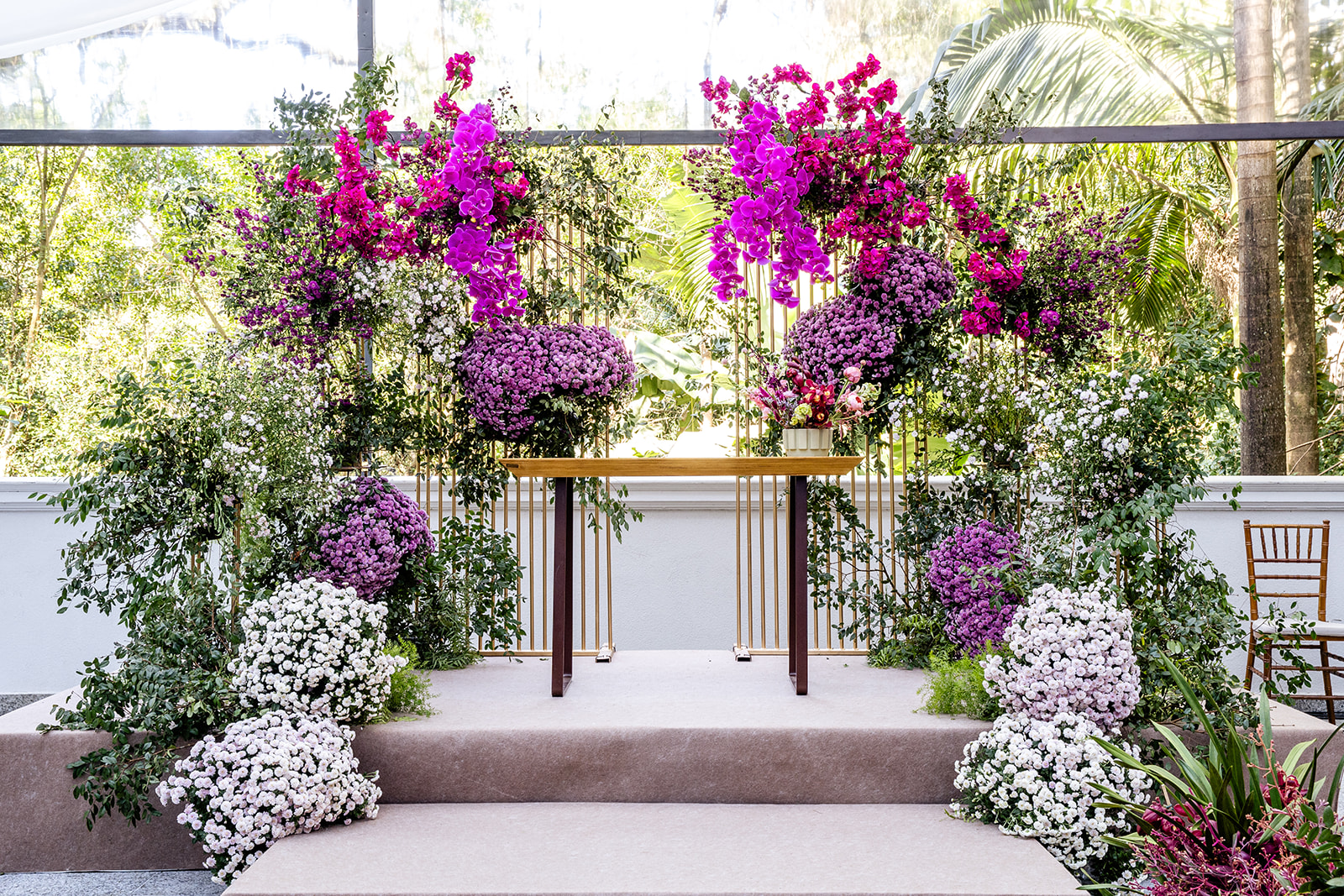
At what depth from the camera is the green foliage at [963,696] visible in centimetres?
280

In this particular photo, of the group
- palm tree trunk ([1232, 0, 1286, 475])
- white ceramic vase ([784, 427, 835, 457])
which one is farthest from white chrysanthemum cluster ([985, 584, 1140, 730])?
palm tree trunk ([1232, 0, 1286, 475])

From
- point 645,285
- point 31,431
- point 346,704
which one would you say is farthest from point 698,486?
point 31,431

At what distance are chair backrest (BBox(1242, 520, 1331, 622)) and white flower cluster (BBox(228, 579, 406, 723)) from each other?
3671mm

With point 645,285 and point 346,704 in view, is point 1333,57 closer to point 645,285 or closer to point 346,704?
point 645,285

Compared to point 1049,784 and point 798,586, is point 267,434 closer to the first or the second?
point 798,586

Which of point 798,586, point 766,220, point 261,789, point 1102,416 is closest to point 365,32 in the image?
point 766,220

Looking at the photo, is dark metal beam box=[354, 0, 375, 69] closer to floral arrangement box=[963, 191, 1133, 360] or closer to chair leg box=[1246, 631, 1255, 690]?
floral arrangement box=[963, 191, 1133, 360]

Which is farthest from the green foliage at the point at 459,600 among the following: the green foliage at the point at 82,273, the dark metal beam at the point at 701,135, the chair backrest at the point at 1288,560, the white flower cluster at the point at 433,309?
the green foliage at the point at 82,273

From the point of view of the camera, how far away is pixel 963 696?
2.84 metres

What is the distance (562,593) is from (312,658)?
0.82 m

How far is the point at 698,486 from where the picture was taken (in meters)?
4.50

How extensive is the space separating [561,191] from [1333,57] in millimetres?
3760

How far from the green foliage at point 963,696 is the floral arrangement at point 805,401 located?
925 mm

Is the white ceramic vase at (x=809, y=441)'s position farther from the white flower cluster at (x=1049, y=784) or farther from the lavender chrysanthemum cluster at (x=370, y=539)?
the lavender chrysanthemum cluster at (x=370, y=539)
